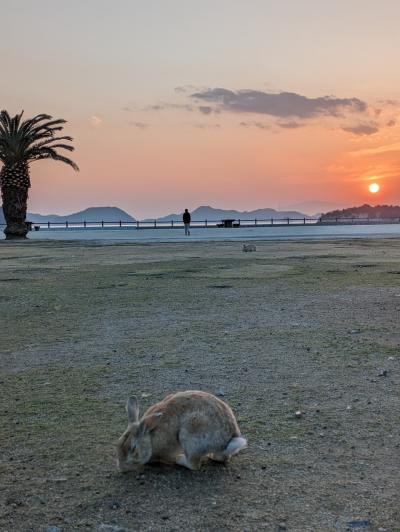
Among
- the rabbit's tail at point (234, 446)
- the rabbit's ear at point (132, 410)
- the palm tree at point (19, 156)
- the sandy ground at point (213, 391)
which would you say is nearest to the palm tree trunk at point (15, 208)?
the palm tree at point (19, 156)

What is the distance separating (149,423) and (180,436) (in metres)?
0.21

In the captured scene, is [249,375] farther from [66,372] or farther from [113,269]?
[113,269]

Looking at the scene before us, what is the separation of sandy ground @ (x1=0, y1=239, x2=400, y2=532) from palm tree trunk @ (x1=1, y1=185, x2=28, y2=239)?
34058 millimetres

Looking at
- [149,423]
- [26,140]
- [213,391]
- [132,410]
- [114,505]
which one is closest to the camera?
[114,505]

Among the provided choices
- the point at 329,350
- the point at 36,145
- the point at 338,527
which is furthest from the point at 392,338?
the point at 36,145

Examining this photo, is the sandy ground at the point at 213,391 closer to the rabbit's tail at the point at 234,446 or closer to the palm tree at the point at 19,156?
the rabbit's tail at the point at 234,446

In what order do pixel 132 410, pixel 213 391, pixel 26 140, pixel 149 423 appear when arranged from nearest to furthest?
1. pixel 149 423
2. pixel 132 410
3. pixel 213 391
4. pixel 26 140

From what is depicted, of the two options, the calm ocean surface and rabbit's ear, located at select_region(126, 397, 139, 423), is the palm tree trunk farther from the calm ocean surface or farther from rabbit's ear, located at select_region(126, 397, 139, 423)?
rabbit's ear, located at select_region(126, 397, 139, 423)

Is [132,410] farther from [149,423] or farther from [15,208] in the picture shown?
[15,208]

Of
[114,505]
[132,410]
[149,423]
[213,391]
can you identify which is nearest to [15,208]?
[213,391]

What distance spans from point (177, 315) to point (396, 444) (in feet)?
17.8

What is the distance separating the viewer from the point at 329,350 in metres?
6.86

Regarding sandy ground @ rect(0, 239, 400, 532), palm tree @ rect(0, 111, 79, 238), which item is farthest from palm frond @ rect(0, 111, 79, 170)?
sandy ground @ rect(0, 239, 400, 532)

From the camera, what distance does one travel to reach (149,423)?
3.59 metres
